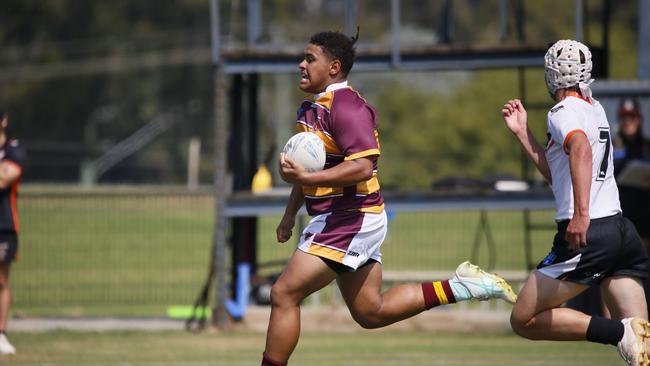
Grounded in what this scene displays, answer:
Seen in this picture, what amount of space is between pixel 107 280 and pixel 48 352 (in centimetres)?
958

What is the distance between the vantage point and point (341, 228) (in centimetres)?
751

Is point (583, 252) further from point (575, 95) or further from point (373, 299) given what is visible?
point (373, 299)

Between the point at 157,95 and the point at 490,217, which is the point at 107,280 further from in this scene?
the point at 157,95

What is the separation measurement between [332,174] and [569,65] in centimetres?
165

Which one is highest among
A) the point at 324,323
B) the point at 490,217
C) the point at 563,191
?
the point at 563,191

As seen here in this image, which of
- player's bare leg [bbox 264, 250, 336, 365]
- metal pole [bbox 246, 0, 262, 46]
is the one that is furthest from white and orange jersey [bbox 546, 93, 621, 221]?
metal pole [bbox 246, 0, 262, 46]

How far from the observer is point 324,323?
46.2 feet

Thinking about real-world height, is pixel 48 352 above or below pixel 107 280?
above

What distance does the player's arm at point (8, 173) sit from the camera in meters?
11.8

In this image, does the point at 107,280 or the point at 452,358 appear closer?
the point at 452,358

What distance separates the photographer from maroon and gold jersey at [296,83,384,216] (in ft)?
24.4

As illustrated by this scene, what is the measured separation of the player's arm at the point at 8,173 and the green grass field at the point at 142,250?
449 centimetres

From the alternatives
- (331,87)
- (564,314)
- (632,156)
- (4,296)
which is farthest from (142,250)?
(564,314)

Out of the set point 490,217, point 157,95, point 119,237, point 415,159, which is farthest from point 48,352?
point 157,95
